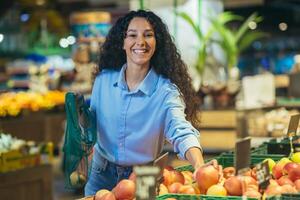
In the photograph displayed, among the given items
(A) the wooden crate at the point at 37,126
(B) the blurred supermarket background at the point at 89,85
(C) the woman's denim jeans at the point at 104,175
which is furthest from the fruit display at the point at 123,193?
(A) the wooden crate at the point at 37,126

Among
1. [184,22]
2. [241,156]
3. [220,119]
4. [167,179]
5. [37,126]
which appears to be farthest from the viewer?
[37,126]

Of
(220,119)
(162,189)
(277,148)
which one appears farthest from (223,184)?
(220,119)

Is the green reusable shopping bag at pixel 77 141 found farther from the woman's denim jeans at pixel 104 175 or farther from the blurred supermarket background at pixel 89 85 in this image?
the blurred supermarket background at pixel 89 85

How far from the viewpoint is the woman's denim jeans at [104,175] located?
11.4ft

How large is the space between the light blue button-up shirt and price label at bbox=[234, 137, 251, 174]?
2.27ft

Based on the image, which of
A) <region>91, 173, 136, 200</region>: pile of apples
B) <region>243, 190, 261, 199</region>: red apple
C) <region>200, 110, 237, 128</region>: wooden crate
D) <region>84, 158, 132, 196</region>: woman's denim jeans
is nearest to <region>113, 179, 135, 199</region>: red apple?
<region>91, 173, 136, 200</region>: pile of apples

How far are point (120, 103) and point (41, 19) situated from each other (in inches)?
493

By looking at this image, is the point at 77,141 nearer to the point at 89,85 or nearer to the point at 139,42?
the point at 139,42

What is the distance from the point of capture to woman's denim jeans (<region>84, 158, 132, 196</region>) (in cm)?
347

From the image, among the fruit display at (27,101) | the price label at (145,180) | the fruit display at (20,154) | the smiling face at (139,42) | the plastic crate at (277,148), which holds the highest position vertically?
the smiling face at (139,42)

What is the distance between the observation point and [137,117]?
338cm

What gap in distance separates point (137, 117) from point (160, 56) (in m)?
0.39

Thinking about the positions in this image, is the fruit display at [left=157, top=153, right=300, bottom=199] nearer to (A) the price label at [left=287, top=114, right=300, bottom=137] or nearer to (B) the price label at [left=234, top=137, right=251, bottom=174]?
(B) the price label at [left=234, top=137, right=251, bottom=174]

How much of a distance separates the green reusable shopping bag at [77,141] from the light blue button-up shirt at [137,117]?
9 cm
